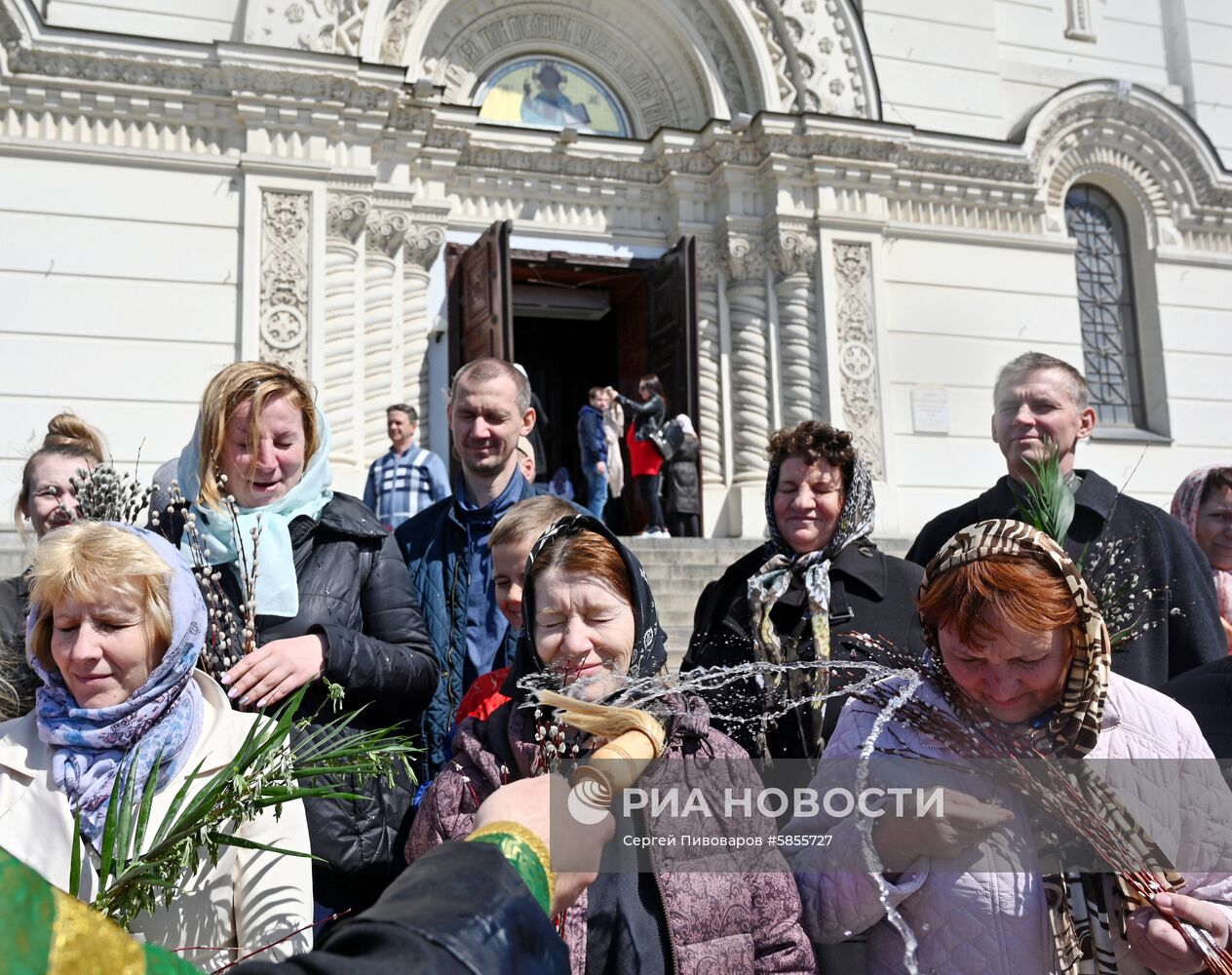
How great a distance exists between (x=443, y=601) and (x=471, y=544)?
0.22 meters

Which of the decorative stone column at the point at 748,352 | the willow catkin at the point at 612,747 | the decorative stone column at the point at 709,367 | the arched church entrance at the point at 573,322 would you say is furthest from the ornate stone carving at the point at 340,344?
the willow catkin at the point at 612,747

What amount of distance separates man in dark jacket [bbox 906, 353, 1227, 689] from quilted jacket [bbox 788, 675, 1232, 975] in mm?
963

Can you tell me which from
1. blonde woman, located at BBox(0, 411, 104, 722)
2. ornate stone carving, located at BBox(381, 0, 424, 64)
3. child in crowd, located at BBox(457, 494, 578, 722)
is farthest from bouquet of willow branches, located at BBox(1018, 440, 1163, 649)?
ornate stone carving, located at BBox(381, 0, 424, 64)

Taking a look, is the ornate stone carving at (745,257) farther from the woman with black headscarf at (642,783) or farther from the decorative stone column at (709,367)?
the woman with black headscarf at (642,783)

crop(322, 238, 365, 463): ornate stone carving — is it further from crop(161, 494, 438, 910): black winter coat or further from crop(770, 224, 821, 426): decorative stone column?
crop(161, 494, 438, 910): black winter coat

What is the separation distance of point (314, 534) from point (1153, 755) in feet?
7.00

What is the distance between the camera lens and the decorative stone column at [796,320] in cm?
1219

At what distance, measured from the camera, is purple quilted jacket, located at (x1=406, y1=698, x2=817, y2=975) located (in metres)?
1.93

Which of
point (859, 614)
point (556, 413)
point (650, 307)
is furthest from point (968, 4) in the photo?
point (859, 614)

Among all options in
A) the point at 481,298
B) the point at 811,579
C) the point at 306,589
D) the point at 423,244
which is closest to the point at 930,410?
the point at 481,298

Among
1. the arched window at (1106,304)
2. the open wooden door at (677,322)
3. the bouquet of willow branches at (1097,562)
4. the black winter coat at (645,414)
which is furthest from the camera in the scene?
the arched window at (1106,304)

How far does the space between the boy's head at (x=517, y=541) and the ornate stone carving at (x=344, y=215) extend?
26.9ft

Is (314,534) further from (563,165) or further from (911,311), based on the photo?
(911,311)

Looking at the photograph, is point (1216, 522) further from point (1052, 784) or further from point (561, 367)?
point (561, 367)
